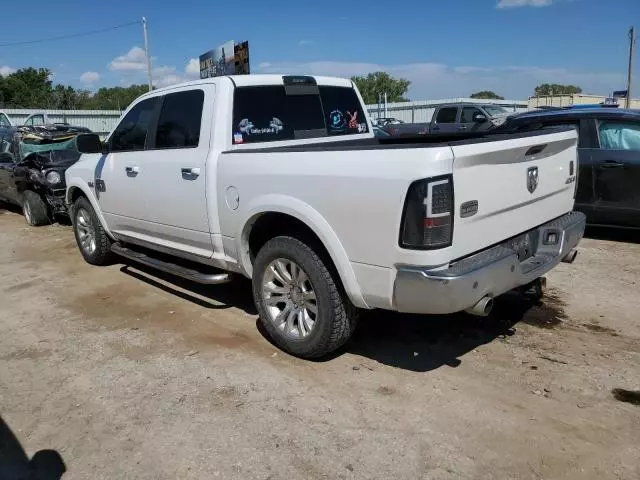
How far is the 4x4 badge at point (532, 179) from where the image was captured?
3740 millimetres

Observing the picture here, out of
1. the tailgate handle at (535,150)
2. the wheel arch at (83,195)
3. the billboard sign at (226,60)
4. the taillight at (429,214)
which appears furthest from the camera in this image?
the billboard sign at (226,60)

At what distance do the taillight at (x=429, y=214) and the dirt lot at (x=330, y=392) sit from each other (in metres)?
1.03

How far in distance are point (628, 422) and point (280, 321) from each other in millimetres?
2270

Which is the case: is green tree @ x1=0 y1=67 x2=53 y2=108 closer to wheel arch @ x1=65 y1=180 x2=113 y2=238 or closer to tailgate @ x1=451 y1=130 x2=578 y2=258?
wheel arch @ x1=65 y1=180 x2=113 y2=238

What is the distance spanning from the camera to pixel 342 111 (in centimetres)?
541

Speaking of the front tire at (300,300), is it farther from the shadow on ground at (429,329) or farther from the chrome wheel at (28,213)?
the chrome wheel at (28,213)

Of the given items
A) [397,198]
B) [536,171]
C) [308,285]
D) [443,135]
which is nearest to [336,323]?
[308,285]

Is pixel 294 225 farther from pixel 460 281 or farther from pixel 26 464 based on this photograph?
pixel 26 464

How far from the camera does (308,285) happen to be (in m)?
3.92

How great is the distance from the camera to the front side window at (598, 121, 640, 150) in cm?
694

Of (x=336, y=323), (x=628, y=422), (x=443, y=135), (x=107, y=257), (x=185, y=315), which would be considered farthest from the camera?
(x=107, y=257)

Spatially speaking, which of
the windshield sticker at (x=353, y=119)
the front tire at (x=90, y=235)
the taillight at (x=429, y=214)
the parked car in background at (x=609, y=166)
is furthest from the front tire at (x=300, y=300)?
the parked car in background at (x=609, y=166)

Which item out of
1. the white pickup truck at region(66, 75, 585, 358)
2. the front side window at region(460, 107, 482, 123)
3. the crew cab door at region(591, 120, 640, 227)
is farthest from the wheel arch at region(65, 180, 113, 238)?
the front side window at region(460, 107, 482, 123)

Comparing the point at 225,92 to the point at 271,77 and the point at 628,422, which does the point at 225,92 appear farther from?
the point at 628,422
